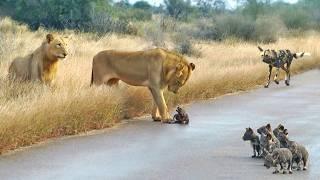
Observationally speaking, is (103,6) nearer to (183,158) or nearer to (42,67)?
(42,67)

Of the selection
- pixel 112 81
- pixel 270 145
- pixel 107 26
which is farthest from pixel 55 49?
pixel 107 26

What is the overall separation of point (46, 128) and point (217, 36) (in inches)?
1525

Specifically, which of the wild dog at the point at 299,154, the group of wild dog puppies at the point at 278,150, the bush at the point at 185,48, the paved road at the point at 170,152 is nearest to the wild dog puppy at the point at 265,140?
the group of wild dog puppies at the point at 278,150

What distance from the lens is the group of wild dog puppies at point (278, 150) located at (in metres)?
9.92

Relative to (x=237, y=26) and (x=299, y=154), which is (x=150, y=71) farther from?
(x=237, y=26)

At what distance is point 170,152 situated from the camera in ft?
37.4

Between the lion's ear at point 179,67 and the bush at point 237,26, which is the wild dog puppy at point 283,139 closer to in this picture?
the lion's ear at point 179,67

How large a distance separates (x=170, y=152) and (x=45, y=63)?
464 cm

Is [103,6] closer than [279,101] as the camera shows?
No

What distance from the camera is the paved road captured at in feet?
31.9

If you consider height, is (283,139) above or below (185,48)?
above

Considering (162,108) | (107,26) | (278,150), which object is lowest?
(107,26)

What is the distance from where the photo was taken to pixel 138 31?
47062 mm

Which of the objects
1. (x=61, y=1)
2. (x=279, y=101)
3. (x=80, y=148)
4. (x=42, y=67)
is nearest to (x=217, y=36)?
(x=61, y=1)
